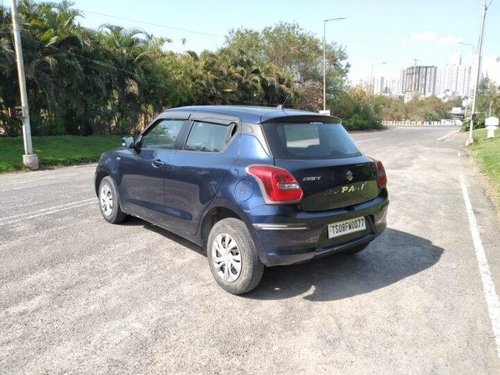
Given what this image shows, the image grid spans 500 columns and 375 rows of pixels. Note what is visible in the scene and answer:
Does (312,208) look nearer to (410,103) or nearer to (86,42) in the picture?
(86,42)

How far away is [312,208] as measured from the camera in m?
3.73

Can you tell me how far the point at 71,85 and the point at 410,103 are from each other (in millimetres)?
87030

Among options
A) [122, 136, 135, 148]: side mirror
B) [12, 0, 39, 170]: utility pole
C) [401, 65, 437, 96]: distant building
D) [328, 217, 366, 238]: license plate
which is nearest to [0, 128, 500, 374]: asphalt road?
[328, 217, 366, 238]: license plate

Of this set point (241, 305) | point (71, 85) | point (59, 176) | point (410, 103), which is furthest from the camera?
point (410, 103)

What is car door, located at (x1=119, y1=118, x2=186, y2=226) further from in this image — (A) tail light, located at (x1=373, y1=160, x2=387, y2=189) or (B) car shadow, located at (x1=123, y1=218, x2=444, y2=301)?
(A) tail light, located at (x1=373, y1=160, x2=387, y2=189)

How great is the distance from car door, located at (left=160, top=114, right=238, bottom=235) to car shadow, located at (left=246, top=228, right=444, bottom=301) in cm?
103

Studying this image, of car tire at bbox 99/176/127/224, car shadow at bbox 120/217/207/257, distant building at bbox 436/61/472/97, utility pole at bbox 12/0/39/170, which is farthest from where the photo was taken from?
distant building at bbox 436/61/472/97

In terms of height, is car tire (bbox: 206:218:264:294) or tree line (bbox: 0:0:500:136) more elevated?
tree line (bbox: 0:0:500:136)

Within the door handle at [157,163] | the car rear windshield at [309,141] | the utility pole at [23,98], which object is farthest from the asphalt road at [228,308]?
the utility pole at [23,98]

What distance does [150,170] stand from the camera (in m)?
4.94

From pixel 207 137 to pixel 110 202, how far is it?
2.39 m

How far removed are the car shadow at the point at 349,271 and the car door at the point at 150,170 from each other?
58cm

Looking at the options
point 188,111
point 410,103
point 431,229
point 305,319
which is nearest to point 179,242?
point 188,111

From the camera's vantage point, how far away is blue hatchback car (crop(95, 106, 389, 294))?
3.61 metres
